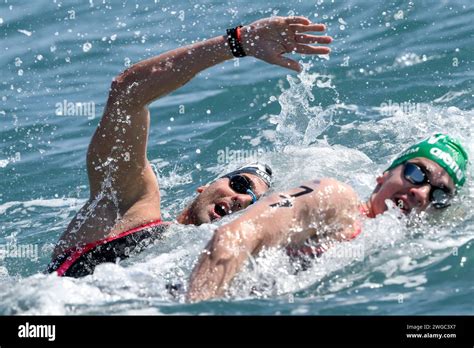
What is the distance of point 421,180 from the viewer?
683 cm

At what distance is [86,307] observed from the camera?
572cm

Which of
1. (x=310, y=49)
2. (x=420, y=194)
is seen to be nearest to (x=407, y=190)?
(x=420, y=194)

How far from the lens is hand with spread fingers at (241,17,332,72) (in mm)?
6484

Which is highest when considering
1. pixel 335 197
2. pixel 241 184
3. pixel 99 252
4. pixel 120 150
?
pixel 120 150

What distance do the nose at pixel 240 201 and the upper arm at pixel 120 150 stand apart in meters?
0.84

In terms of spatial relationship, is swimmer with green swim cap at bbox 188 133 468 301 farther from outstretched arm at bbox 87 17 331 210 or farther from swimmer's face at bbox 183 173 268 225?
swimmer's face at bbox 183 173 268 225

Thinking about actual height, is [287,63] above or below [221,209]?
above

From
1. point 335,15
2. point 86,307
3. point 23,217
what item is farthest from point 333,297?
point 335,15

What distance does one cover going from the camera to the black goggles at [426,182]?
22.4 feet

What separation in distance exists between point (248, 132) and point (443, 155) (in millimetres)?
4086

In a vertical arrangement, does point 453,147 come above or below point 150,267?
above

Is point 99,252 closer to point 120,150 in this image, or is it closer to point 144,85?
point 120,150
